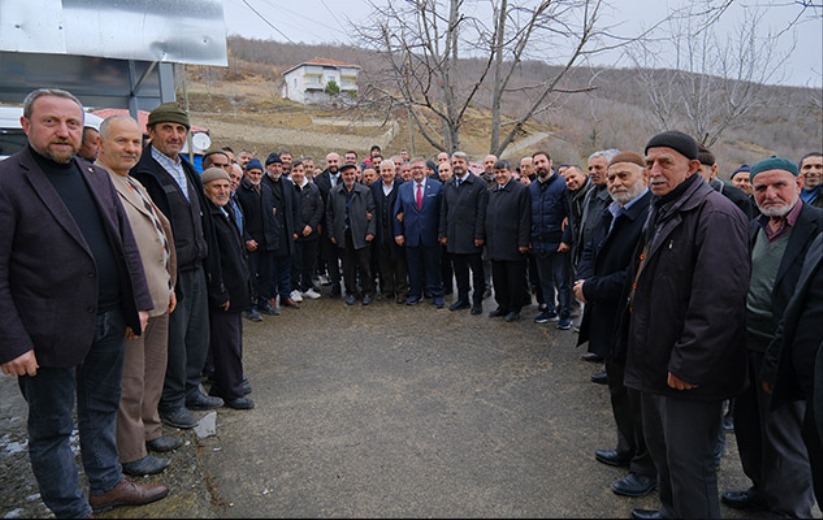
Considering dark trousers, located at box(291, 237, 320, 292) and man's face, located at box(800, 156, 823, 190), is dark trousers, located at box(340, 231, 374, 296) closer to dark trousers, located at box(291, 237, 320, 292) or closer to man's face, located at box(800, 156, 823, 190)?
dark trousers, located at box(291, 237, 320, 292)

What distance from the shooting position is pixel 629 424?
10.6 ft

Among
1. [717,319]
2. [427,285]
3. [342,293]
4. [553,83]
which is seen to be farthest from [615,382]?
[553,83]

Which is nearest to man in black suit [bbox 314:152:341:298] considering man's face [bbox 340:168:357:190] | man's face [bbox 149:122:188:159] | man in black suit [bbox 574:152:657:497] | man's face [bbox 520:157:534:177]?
man's face [bbox 340:168:357:190]

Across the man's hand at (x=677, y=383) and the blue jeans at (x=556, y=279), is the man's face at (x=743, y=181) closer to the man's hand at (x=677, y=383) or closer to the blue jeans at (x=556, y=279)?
the blue jeans at (x=556, y=279)

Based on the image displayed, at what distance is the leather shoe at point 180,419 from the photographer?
3724 millimetres

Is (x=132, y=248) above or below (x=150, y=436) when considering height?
above

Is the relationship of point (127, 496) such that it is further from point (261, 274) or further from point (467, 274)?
point (467, 274)

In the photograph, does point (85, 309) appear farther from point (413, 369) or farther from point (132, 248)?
point (413, 369)

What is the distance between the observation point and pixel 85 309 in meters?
2.49

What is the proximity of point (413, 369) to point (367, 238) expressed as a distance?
2.94m

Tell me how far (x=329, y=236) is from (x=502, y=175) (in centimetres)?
281

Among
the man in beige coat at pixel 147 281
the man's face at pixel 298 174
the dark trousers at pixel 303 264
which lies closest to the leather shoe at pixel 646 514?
the man in beige coat at pixel 147 281

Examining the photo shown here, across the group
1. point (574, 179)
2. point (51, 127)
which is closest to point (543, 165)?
point (574, 179)

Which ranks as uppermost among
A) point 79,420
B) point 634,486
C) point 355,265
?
point 79,420
